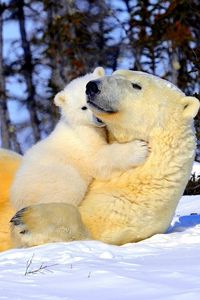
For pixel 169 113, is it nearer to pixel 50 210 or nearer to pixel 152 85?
pixel 152 85

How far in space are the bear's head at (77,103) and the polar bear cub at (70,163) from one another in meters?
0.02

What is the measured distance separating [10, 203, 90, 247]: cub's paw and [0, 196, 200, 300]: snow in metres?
0.16

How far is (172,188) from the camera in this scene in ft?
15.5

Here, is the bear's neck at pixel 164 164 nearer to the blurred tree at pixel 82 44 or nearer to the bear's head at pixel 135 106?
the bear's head at pixel 135 106

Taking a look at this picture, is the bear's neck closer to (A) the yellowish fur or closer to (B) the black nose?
(B) the black nose

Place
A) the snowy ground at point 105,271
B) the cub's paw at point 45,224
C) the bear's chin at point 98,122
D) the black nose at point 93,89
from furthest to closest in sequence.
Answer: the bear's chin at point 98,122 → the black nose at point 93,89 → the cub's paw at point 45,224 → the snowy ground at point 105,271

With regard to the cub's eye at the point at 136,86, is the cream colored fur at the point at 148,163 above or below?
below

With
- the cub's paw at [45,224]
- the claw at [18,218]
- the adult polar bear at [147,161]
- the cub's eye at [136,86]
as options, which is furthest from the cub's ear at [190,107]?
the claw at [18,218]

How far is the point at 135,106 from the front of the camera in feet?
15.4

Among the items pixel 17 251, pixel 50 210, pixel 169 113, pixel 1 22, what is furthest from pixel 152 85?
pixel 1 22

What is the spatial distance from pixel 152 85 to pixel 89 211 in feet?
3.18

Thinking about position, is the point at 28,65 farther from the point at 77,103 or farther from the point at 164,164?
the point at 164,164

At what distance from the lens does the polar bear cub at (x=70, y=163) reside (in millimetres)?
4605

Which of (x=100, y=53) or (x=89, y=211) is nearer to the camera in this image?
(x=89, y=211)
